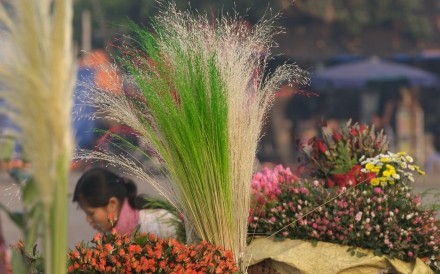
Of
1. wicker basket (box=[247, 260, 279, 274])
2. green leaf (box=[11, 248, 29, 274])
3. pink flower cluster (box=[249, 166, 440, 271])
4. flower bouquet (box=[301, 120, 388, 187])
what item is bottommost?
wicker basket (box=[247, 260, 279, 274])

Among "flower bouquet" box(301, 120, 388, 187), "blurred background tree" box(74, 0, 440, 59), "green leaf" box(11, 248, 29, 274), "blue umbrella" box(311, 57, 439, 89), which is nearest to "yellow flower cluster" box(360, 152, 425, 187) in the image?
"flower bouquet" box(301, 120, 388, 187)

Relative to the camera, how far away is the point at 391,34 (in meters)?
30.6

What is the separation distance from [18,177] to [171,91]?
212cm

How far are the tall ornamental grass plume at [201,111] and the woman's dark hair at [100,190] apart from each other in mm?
1067

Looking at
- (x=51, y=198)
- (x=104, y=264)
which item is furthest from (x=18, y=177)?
(x=51, y=198)

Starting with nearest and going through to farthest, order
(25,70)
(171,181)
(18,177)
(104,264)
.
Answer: (25,70)
(104,264)
(171,181)
(18,177)

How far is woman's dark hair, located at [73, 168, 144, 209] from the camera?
6312 mm

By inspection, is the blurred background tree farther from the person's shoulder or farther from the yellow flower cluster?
the yellow flower cluster

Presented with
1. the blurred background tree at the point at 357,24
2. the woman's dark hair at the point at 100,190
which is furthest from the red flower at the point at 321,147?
the blurred background tree at the point at 357,24

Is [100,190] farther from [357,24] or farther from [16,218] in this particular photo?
[357,24]

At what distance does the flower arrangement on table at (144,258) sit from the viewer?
445 centimetres

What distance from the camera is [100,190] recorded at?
631cm

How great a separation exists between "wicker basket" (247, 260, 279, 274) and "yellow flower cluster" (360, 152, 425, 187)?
2.51ft

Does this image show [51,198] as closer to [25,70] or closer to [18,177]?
[25,70]
